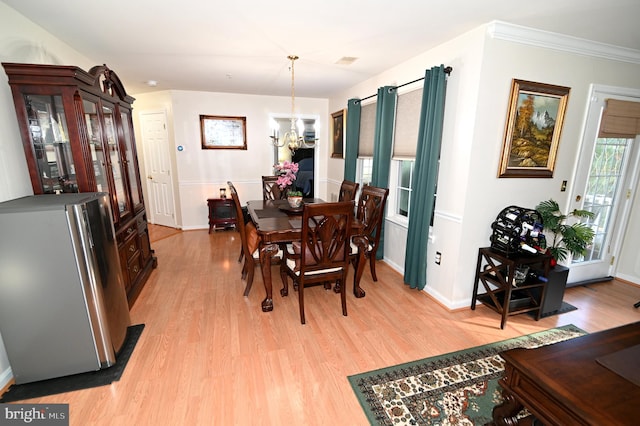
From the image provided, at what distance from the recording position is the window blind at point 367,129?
3881mm

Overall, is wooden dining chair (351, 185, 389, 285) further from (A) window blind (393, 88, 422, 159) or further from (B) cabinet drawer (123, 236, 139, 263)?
(B) cabinet drawer (123, 236, 139, 263)

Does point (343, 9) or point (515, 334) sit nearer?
point (343, 9)

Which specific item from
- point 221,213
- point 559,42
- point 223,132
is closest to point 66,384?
point 221,213

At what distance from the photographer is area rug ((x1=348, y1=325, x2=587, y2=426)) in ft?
5.24

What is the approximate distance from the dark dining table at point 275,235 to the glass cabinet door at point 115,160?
4.11 ft

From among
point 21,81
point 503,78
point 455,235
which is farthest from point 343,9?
point 21,81

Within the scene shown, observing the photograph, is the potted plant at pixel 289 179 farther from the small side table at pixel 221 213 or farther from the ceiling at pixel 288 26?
the small side table at pixel 221 213

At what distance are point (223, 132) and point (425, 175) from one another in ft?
12.7

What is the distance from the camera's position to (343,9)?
1987 mm

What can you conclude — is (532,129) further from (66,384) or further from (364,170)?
(66,384)

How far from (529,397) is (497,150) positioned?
1.95 m

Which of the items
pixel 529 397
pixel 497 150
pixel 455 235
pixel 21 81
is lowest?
pixel 529 397

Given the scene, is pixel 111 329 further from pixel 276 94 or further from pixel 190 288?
pixel 276 94

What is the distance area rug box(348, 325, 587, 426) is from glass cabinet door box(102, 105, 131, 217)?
104 inches
